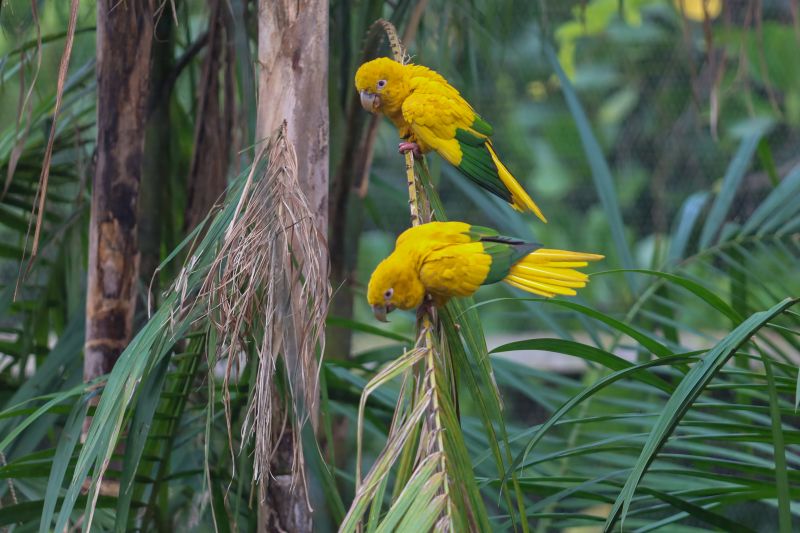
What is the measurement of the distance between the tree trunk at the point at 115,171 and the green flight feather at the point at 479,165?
0.35 metres

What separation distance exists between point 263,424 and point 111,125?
497 mm

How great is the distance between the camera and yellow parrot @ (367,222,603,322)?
25.5 inches

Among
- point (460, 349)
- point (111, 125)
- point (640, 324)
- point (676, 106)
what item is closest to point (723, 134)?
point (676, 106)

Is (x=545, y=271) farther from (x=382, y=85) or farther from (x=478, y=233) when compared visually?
(x=382, y=85)

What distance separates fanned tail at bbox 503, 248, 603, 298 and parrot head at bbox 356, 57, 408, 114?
33 centimetres

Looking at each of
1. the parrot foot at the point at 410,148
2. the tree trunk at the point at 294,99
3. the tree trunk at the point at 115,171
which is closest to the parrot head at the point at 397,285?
the tree trunk at the point at 294,99

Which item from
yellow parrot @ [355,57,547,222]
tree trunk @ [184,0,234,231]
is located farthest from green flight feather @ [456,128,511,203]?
tree trunk @ [184,0,234,231]

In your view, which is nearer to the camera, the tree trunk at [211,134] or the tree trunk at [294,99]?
the tree trunk at [294,99]

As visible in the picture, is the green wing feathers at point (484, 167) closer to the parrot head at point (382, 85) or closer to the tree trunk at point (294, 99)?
the parrot head at point (382, 85)

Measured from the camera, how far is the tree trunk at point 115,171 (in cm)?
96

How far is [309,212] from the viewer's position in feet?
2.11

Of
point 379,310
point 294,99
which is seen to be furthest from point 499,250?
point 294,99

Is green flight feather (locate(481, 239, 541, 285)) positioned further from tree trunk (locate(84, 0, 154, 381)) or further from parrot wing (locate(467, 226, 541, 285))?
tree trunk (locate(84, 0, 154, 381))

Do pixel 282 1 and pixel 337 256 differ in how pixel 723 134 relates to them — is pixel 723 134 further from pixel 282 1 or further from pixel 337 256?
pixel 282 1
